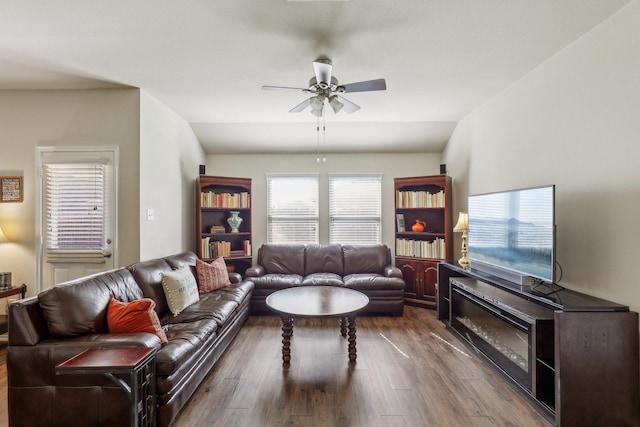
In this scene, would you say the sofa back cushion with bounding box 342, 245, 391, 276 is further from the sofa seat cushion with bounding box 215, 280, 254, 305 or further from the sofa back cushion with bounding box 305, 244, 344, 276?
the sofa seat cushion with bounding box 215, 280, 254, 305

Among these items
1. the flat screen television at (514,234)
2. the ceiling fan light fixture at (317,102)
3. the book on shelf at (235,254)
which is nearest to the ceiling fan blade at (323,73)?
the ceiling fan light fixture at (317,102)

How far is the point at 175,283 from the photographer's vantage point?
2975 millimetres

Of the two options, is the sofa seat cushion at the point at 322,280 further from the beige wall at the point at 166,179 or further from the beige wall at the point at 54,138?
the beige wall at the point at 54,138

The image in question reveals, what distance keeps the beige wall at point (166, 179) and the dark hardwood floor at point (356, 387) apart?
65.6 inches

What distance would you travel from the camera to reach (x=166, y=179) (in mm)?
3914

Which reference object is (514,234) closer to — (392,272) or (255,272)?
(392,272)

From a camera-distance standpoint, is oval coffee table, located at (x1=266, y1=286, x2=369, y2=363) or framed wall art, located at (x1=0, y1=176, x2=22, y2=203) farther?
framed wall art, located at (x1=0, y1=176, x2=22, y2=203)

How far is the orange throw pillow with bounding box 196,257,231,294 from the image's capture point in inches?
141

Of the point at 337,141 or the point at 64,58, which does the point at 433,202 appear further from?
the point at 64,58

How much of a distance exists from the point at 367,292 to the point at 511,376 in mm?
1917

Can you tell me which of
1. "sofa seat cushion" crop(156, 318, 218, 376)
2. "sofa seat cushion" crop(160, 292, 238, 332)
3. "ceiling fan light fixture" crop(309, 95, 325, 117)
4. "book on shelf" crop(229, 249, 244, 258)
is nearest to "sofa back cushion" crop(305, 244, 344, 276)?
"book on shelf" crop(229, 249, 244, 258)

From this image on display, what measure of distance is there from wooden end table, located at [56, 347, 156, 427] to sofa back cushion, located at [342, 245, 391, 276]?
10.7ft

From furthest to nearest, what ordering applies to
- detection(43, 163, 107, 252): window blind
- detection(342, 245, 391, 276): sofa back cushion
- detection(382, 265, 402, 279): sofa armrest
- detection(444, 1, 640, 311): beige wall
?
detection(342, 245, 391, 276): sofa back cushion → detection(382, 265, 402, 279): sofa armrest → detection(43, 163, 107, 252): window blind → detection(444, 1, 640, 311): beige wall

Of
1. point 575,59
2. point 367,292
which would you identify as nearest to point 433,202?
point 367,292
